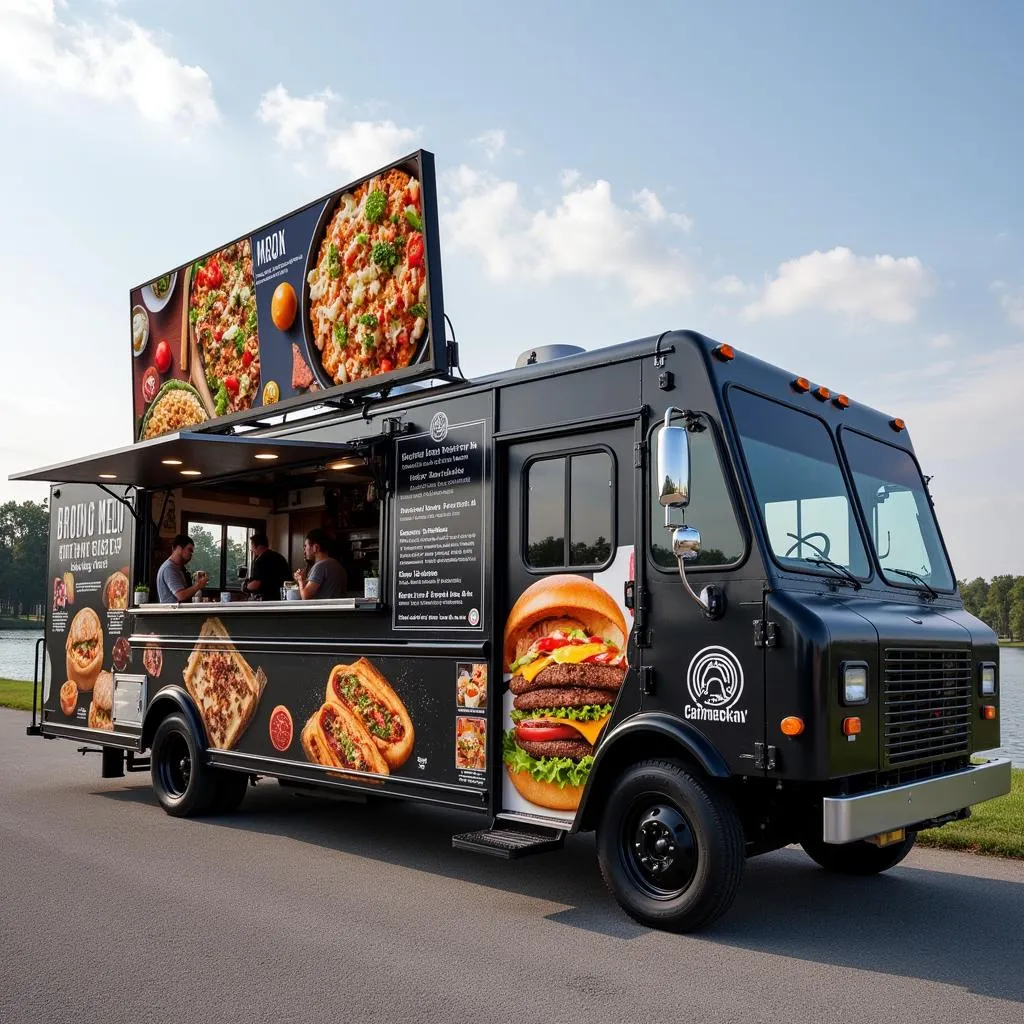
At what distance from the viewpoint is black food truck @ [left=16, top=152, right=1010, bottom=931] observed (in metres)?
5.42

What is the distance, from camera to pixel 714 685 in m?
5.48

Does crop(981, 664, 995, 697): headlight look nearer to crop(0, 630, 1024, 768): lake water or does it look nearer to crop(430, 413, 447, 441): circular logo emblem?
crop(0, 630, 1024, 768): lake water

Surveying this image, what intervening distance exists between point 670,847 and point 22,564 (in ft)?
385

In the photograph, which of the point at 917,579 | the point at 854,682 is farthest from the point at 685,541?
the point at 917,579

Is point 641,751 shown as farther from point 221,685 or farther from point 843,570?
point 221,685

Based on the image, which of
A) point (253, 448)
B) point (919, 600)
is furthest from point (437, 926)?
point (253, 448)

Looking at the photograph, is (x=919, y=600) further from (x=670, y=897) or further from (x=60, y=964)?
(x=60, y=964)

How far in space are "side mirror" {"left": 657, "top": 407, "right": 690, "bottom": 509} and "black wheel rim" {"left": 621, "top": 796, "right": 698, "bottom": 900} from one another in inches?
61.9

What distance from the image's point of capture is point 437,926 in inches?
223

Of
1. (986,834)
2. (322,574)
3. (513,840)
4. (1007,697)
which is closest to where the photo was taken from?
(513,840)

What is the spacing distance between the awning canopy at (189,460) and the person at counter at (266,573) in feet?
4.15

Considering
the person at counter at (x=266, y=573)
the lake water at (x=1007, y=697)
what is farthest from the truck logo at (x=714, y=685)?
the person at counter at (x=266, y=573)

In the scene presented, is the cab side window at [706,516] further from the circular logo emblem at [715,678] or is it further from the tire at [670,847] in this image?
the tire at [670,847]

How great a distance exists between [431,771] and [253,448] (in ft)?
9.03
